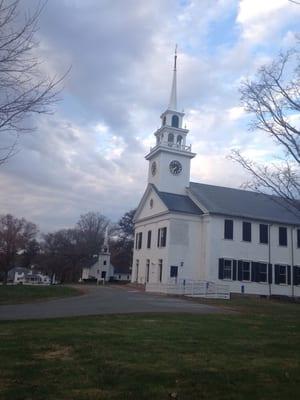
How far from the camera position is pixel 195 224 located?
137ft

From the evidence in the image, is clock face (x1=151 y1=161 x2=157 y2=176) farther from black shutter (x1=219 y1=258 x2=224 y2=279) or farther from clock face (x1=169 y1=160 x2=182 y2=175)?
black shutter (x1=219 y1=258 x2=224 y2=279)

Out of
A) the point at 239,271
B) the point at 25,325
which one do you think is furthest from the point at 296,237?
the point at 25,325

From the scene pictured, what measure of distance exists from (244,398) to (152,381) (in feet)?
4.06

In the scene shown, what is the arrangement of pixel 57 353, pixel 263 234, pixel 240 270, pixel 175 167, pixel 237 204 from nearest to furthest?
pixel 57 353
pixel 240 270
pixel 263 234
pixel 237 204
pixel 175 167

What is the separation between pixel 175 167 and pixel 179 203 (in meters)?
4.44

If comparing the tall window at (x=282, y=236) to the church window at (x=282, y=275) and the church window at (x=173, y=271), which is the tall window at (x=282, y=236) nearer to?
the church window at (x=282, y=275)

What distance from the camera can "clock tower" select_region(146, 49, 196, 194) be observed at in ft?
146

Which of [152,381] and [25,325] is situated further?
[25,325]

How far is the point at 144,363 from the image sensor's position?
7.09 metres

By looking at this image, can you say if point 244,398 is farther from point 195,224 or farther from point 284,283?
point 284,283

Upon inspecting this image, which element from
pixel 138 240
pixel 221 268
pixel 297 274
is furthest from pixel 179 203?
pixel 297 274

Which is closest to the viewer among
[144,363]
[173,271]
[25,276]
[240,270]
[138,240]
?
[144,363]

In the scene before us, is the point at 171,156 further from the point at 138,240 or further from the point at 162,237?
the point at 138,240

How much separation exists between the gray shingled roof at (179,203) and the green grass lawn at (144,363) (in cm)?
2977
